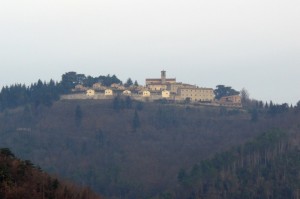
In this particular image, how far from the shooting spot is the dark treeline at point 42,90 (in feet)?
458

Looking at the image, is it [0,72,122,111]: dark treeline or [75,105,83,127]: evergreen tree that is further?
[0,72,122,111]: dark treeline

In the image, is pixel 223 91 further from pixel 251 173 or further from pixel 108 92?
pixel 251 173

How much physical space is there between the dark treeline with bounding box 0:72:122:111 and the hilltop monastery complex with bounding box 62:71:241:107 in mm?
1791

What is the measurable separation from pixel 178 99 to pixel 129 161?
23157 mm

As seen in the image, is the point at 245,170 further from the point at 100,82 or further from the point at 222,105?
the point at 100,82

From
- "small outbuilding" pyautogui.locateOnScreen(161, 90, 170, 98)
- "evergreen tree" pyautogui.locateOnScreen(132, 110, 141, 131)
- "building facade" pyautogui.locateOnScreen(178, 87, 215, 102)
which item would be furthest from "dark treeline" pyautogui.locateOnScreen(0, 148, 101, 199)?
"building facade" pyautogui.locateOnScreen(178, 87, 215, 102)

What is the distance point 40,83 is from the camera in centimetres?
14512

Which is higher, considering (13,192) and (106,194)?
(13,192)

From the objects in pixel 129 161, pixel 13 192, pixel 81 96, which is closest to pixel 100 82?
pixel 81 96

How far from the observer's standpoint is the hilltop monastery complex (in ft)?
456

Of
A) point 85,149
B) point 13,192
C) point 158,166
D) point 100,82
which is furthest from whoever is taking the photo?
point 100,82

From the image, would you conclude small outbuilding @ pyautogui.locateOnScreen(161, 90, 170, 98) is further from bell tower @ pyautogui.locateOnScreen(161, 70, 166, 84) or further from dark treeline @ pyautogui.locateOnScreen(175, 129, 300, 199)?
dark treeline @ pyautogui.locateOnScreen(175, 129, 300, 199)

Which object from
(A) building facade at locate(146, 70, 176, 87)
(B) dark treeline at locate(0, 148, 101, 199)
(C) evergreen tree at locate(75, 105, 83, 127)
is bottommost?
(B) dark treeline at locate(0, 148, 101, 199)

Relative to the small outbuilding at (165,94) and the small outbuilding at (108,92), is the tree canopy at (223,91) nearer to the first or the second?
the small outbuilding at (165,94)
